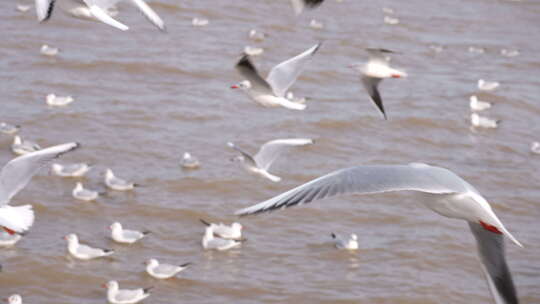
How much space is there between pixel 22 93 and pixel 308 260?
19.1 ft

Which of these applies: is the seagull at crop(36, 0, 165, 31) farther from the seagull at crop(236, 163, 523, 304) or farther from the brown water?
the brown water

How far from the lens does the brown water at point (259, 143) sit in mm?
8281

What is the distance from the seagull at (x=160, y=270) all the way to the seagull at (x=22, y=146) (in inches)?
117

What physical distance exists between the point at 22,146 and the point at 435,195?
6.63 metres

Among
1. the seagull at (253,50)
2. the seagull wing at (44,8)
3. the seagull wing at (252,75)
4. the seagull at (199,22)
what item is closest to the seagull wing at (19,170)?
the seagull wing at (44,8)

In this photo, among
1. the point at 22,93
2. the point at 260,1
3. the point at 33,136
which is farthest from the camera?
the point at 260,1

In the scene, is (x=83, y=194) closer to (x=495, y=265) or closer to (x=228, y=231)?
(x=228, y=231)

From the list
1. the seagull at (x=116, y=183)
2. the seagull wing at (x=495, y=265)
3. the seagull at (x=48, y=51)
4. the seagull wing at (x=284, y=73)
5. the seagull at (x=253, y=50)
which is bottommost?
the seagull at (x=116, y=183)

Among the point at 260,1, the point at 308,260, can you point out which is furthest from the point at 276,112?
the point at 260,1

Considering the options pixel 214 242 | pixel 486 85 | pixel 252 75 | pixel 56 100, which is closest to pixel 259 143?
pixel 56 100

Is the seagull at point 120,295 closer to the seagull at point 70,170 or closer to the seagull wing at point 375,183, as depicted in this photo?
the seagull at point 70,170

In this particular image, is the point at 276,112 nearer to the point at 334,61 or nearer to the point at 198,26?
the point at 334,61

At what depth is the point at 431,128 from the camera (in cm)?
1293

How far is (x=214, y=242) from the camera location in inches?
343
